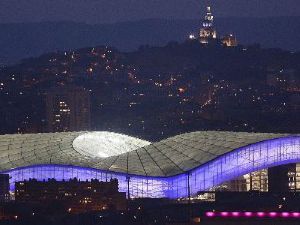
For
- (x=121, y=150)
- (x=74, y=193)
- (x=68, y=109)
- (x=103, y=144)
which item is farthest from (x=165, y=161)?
(x=68, y=109)

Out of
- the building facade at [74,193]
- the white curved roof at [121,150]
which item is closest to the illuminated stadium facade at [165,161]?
the white curved roof at [121,150]

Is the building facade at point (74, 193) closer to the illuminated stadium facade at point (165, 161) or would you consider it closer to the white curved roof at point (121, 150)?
the illuminated stadium facade at point (165, 161)

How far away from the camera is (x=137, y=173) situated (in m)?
58.9

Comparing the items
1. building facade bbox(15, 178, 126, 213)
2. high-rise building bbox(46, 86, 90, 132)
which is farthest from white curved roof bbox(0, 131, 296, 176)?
high-rise building bbox(46, 86, 90, 132)

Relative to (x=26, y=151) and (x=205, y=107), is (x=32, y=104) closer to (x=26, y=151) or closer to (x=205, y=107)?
(x=205, y=107)

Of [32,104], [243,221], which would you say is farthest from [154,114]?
[243,221]

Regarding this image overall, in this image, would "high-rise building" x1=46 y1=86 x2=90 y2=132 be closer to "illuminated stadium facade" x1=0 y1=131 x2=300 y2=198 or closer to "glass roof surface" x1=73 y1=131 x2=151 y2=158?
"glass roof surface" x1=73 y1=131 x2=151 y2=158

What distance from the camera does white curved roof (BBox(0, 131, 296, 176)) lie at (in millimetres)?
59656

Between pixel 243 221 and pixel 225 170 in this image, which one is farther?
pixel 225 170

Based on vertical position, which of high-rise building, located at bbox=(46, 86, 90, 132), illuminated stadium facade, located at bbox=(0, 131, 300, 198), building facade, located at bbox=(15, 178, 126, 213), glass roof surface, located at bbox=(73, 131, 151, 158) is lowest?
building facade, located at bbox=(15, 178, 126, 213)

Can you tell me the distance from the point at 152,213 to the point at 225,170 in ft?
55.9

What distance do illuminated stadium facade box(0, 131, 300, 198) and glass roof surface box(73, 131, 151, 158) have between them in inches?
5.2

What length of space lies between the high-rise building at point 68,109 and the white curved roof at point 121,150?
47706 millimetres

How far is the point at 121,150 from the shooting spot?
67.1 metres
